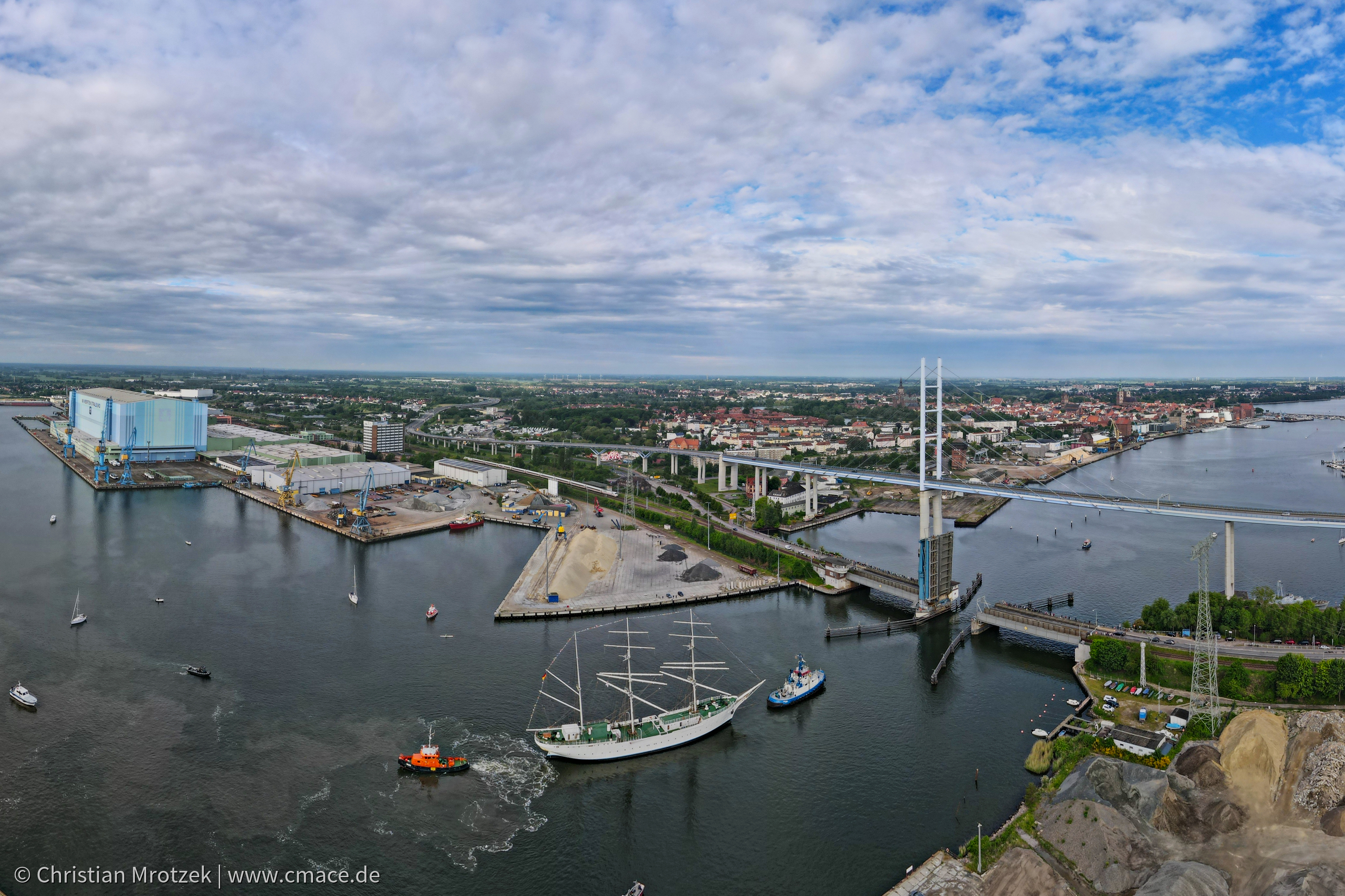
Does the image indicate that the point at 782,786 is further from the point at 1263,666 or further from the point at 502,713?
the point at 1263,666

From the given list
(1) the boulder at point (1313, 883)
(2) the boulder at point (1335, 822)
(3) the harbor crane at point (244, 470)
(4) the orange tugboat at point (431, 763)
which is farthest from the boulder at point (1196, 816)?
(3) the harbor crane at point (244, 470)

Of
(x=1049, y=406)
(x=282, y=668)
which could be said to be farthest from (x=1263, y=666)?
(x=1049, y=406)

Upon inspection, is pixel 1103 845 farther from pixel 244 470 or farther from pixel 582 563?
pixel 244 470

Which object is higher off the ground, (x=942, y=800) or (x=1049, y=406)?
(x=1049, y=406)

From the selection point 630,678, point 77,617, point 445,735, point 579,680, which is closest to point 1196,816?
point 630,678

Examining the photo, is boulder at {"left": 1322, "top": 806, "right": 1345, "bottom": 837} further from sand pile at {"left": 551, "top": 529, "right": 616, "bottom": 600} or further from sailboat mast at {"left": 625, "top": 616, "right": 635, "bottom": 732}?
sand pile at {"left": 551, "top": 529, "right": 616, "bottom": 600}

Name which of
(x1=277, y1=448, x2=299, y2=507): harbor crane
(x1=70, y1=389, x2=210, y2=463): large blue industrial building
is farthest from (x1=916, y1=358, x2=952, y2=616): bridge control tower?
(x1=70, y1=389, x2=210, y2=463): large blue industrial building

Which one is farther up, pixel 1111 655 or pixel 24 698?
pixel 1111 655
